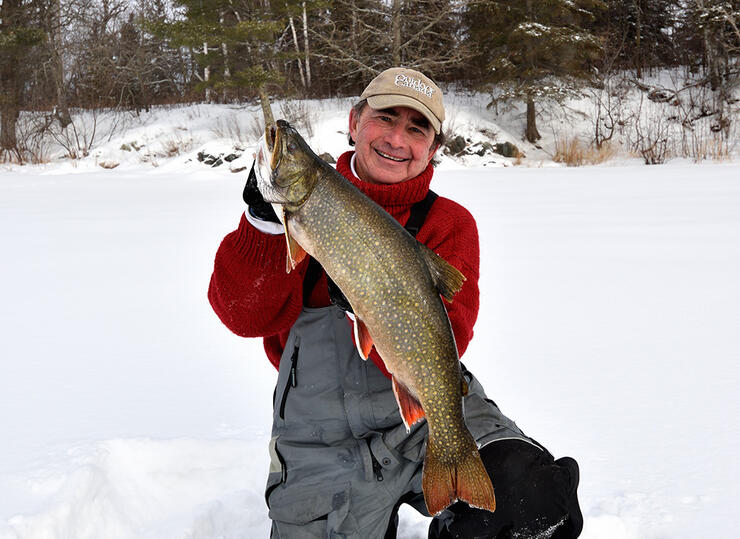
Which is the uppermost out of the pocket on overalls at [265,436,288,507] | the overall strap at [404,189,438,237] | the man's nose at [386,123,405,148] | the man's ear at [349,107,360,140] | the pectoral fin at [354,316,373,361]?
the man's ear at [349,107,360,140]

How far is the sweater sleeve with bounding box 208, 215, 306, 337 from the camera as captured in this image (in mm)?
1808

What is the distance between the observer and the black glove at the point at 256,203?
5.49ft

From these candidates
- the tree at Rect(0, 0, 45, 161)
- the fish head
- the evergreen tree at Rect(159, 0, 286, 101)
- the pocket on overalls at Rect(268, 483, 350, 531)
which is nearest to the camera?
the fish head

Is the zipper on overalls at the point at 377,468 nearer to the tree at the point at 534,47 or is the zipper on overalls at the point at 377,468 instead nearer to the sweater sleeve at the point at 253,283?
the sweater sleeve at the point at 253,283

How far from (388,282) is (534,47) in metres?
18.8

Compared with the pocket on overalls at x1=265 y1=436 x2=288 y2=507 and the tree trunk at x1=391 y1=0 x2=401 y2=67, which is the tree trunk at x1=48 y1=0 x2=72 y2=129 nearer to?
the tree trunk at x1=391 y1=0 x2=401 y2=67

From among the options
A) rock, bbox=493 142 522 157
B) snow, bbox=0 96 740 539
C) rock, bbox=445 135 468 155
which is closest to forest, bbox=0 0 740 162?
rock, bbox=493 142 522 157

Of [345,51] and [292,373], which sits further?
[345,51]

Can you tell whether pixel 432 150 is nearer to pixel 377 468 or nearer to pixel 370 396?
pixel 370 396

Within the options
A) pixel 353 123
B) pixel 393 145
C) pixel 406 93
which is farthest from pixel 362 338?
pixel 353 123

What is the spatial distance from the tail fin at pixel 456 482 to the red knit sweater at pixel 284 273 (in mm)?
391

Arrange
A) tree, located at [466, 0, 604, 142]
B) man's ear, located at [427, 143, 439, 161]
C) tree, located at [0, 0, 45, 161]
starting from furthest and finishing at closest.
A: tree, located at [0, 0, 45, 161] → tree, located at [466, 0, 604, 142] → man's ear, located at [427, 143, 439, 161]

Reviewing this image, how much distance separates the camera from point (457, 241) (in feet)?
6.95

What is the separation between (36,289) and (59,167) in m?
14.1
